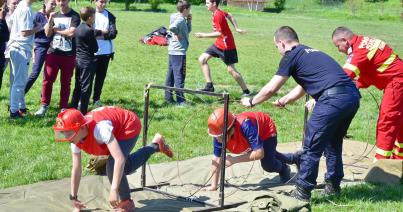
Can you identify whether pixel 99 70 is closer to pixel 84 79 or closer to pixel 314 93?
pixel 84 79

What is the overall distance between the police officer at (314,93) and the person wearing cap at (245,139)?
1.37 ft

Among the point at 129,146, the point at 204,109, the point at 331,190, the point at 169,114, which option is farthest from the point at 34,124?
the point at 331,190

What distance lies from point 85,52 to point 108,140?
4816 mm

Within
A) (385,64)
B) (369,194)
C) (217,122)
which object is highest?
(385,64)

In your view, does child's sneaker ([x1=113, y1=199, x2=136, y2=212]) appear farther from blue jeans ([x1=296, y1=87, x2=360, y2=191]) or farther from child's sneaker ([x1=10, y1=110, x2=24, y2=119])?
child's sneaker ([x1=10, y1=110, x2=24, y2=119])

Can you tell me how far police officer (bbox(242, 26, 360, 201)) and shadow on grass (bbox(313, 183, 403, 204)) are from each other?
0.45m

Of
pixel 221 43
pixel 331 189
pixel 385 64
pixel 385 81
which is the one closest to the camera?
pixel 331 189

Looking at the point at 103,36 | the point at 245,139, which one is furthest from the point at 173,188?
the point at 103,36

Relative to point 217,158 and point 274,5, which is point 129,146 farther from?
point 274,5

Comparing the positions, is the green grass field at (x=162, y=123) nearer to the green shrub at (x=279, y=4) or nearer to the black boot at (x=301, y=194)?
the black boot at (x=301, y=194)

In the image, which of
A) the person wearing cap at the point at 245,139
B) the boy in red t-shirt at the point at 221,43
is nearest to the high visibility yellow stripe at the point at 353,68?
the person wearing cap at the point at 245,139

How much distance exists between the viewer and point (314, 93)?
6.48 meters

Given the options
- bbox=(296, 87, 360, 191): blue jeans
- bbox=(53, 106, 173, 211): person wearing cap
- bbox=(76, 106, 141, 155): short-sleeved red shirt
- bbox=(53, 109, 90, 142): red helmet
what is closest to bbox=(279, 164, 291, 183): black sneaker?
bbox=(296, 87, 360, 191): blue jeans

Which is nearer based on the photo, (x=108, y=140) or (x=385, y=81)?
(x=108, y=140)
